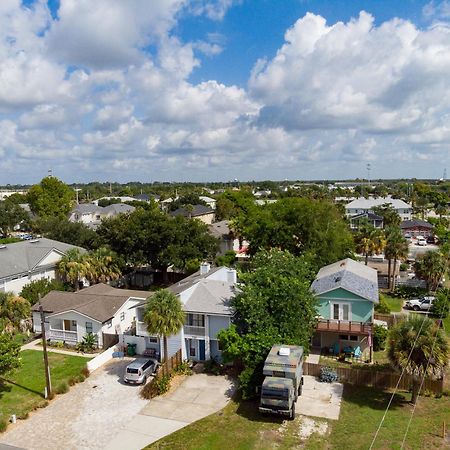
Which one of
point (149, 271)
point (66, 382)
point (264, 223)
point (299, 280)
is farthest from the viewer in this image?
point (149, 271)

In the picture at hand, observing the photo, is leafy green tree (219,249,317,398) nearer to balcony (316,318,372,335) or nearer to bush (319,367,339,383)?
bush (319,367,339,383)

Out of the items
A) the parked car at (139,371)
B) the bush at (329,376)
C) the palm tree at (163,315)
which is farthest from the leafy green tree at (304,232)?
the parked car at (139,371)

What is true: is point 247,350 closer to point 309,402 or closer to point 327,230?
point 309,402

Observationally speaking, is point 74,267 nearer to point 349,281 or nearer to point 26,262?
point 26,262

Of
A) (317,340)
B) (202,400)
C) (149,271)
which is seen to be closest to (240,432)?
(202,400)

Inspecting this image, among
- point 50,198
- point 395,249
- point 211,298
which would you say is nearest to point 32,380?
point 211,298

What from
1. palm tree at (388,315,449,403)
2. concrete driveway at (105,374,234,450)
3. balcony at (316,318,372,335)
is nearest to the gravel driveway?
concrete driveway at (105,374,234,450)
